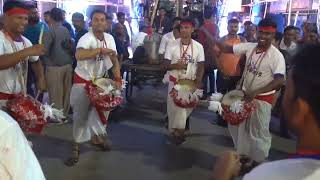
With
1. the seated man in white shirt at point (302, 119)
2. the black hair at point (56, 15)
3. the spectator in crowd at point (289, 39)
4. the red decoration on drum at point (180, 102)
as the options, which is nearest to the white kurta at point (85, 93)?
the red decoration on drum at point (180, 102)

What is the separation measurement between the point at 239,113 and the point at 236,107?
0.07 meters

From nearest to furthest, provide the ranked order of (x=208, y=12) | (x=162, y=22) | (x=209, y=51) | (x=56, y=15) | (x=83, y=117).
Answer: (x=83, y=117) → (x=56, y=15) → (x=209, y=51) → (x=208, y=12) → (x=162, y=22)

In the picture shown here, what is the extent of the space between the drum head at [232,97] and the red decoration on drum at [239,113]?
0.04 m

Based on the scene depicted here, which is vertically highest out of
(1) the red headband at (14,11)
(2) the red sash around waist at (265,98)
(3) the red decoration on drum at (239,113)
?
(1) the red headband at (14,11)

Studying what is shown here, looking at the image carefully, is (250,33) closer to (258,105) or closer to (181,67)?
(181,67)

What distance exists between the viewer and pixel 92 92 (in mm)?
4906

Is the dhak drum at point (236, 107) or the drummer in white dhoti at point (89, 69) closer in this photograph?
the dhak drum at point (236, 107)

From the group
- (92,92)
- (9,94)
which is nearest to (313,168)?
(9,94)

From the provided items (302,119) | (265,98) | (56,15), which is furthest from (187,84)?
(302,119)

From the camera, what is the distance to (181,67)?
5.84 metres

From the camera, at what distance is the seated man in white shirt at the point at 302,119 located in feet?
3.80

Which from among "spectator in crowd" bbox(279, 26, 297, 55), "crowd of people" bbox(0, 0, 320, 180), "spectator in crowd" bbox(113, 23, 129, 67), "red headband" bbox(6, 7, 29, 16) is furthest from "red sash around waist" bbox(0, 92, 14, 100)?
"spectator in crowd" bbox(279, 26, 297, 55)

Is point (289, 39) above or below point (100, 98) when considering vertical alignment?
above

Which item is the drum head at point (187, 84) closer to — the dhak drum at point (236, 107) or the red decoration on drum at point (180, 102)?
the red decoration on drum at point (180, 102)
